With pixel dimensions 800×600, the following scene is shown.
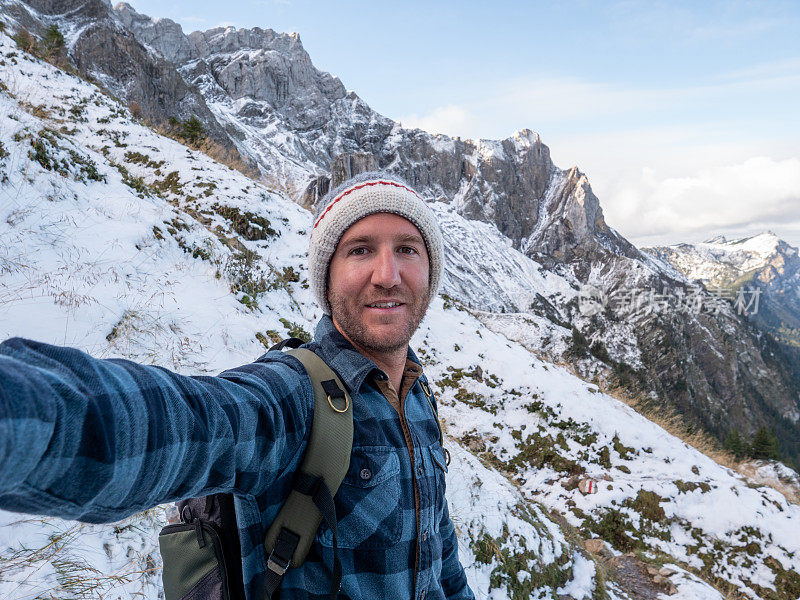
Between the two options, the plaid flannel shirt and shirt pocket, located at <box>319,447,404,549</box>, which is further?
shirt pocket, located at <box>319,447,404,549</box>

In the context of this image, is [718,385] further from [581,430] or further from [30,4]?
[30,4]

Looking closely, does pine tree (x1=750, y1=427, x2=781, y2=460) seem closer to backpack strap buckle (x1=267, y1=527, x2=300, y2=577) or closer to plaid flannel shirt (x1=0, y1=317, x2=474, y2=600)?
plaid flannel shirt (x1=0, y1=317, x2=474, y2=600)

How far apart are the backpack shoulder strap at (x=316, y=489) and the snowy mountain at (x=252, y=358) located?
4.79ft

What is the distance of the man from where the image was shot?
76 centimetres

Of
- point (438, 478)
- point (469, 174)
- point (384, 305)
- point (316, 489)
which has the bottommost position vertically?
point (438, 478)

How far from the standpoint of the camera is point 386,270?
1914mm

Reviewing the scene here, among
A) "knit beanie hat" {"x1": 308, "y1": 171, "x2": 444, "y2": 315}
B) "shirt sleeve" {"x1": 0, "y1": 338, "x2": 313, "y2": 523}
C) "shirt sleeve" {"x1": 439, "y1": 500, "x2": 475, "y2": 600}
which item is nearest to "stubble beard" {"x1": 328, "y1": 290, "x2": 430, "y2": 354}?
"knit beanie hat" {"x1": 308, "y1": 171, "x2": 444, "y2": 315}

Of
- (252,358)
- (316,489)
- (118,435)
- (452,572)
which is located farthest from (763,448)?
(118,435)

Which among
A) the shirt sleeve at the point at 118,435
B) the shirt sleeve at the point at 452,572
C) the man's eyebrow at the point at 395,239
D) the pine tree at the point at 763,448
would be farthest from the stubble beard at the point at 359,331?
the pine tree at the point at 763,448

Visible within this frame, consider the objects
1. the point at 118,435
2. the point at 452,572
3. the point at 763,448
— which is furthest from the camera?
the point at 763,448

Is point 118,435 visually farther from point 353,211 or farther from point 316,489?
point 353,211

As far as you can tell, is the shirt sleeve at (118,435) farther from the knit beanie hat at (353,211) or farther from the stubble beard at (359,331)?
the knit beanie hat at (353,211)

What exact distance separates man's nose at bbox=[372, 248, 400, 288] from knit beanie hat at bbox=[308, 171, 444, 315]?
259 millimetres

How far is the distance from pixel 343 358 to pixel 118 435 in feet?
3.12
